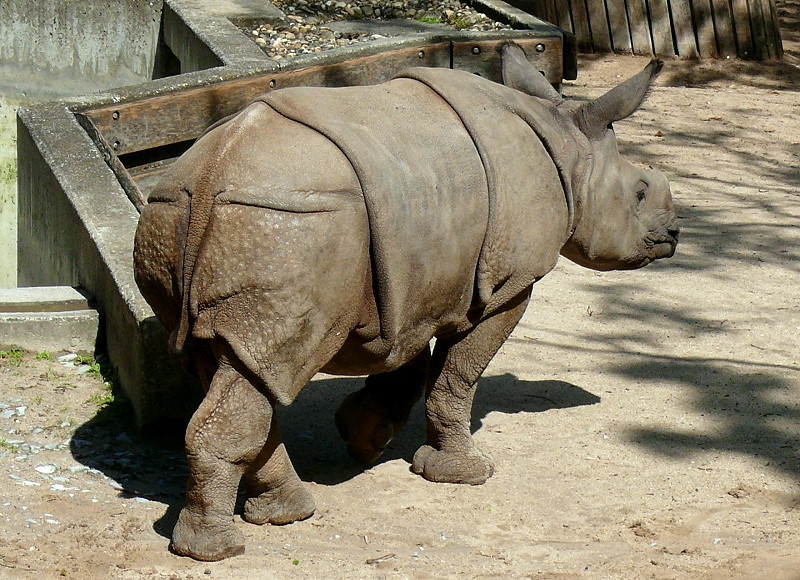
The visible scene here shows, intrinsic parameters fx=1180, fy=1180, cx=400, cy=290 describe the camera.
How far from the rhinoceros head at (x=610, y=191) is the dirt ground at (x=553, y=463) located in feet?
3.15

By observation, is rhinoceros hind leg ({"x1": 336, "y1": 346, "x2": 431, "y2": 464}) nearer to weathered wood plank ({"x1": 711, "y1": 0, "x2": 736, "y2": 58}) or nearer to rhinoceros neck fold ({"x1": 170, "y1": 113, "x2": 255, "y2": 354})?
rhinoceros neck fold ({"x1": 170, "y1": 113, "x2": 255, "y2": 354})

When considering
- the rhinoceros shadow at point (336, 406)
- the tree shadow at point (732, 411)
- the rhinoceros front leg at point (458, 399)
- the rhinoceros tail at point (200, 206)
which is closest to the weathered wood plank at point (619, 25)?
the tree shadow at point (732, 411)

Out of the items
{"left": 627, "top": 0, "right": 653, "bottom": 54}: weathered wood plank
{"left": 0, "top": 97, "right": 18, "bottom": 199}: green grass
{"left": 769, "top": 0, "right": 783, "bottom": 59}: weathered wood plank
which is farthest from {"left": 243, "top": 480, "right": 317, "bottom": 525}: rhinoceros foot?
{"left": 769, "top": 0, "right": 783, "bottom": 59}: weathered wood plank

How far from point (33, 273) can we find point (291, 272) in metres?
4.28

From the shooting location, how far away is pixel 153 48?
10.8 m

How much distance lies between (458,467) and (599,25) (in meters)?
9.09

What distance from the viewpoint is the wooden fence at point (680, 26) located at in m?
12.8

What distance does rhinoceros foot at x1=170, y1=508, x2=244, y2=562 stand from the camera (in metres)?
4.14

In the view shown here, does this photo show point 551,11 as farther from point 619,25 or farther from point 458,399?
point 458,399

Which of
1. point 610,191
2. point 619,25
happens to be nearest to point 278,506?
point 610,191

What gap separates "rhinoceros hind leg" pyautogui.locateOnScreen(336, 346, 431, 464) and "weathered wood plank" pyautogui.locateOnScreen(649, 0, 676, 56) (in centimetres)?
863

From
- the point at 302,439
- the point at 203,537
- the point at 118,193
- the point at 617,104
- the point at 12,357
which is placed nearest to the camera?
the point at 203,537

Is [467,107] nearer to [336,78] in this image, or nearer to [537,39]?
[336,78]

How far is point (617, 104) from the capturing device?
15.8ft
